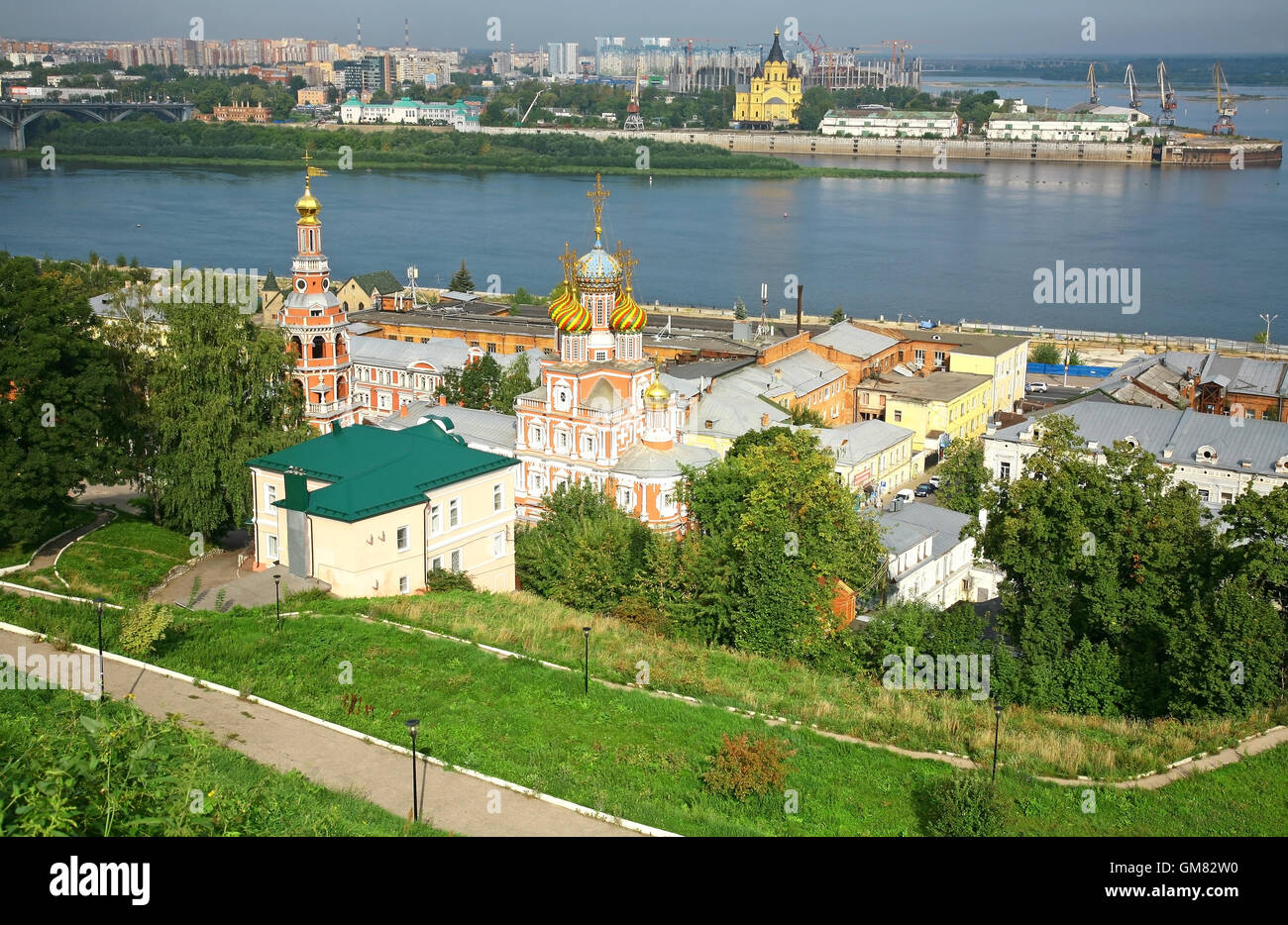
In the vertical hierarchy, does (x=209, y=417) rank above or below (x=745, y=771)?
above

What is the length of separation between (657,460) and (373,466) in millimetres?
4214

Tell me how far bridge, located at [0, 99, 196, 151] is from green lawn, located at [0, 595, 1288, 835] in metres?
73.0

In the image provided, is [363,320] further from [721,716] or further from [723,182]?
[723,182]

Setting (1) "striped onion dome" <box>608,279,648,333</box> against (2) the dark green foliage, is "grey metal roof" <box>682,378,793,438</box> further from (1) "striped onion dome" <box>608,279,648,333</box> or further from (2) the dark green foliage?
(2) the dark green foliage

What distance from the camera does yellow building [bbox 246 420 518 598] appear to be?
11859mm

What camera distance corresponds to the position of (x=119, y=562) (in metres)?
12.6

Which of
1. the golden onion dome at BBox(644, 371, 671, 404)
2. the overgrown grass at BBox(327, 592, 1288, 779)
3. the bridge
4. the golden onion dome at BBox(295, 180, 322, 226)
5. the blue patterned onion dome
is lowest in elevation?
the overgrown grass at BBox(327, 592, 1288, 779)

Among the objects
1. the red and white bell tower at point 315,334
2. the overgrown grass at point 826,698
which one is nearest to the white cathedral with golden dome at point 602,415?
the red and white bell tower at point 315,334

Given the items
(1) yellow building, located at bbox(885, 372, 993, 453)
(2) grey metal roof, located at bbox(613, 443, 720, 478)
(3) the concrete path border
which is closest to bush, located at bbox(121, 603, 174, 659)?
(3) the concrete path border

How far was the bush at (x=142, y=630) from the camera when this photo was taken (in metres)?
9.05

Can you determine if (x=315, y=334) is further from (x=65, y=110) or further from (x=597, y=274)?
(x=65, y=110)

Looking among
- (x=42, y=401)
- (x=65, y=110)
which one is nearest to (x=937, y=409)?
(x=42, y=401)
